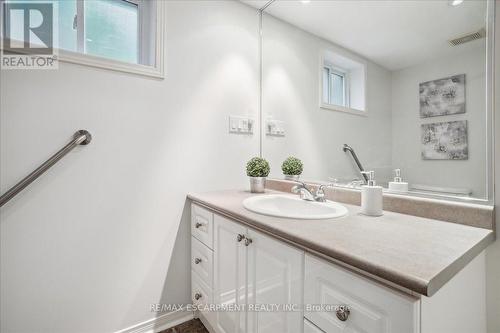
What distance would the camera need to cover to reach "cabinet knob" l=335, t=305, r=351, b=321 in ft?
2.00

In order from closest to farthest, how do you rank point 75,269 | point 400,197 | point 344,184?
point 400,197 < point 75,269 < point 344,184

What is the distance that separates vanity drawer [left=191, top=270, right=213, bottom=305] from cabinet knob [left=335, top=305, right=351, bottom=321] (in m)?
0.84

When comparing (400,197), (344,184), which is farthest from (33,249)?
(400,197)

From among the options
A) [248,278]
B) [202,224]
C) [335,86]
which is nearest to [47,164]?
[202,224]

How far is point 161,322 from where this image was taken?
4.73 ft

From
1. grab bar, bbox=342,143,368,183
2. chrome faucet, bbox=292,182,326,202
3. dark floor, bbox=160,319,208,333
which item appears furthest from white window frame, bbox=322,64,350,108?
dark floor, bbox=160,319,208,333

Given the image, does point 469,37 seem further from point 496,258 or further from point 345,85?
point 496,258

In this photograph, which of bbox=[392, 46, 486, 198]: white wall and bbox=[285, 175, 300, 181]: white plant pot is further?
bbox=[285, 175, 300, 181]: white plant pot

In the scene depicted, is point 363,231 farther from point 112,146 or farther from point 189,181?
point 112,146

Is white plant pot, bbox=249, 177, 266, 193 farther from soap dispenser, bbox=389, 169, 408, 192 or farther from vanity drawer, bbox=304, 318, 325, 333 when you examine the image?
vanity drawer, bbox=304, 318, 325, 333

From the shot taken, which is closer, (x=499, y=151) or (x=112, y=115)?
(x=499, y=151)

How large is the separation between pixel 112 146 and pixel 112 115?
0.17 m

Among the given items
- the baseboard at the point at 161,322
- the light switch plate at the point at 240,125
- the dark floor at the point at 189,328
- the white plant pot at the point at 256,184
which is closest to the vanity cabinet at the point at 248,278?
the dark floor at the point at 189,328

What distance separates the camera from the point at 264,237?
2.97 ft
